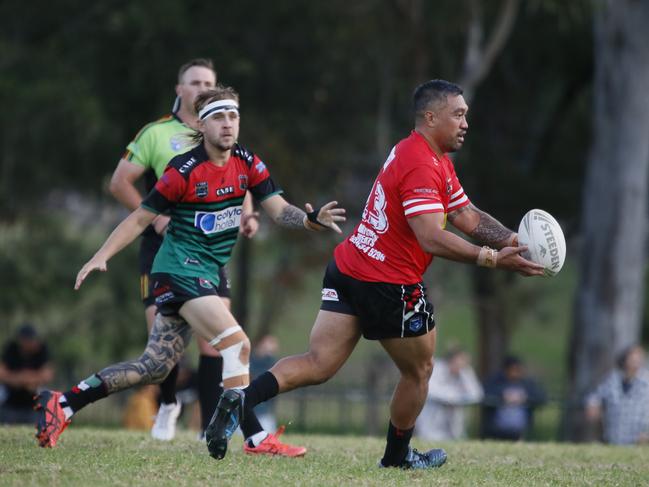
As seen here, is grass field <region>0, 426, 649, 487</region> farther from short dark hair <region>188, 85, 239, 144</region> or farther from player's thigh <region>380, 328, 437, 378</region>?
short dark hair <region>188, 85, 239, 144</region>

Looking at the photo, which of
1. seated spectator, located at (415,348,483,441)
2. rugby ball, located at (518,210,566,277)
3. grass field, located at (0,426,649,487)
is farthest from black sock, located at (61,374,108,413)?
seated spectator, located at (415,348,483,441)

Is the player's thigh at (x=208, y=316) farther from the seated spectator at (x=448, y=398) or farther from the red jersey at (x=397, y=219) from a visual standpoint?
the seated spectator at (x=448, y=398)

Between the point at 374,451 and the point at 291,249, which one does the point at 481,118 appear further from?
the point at 374,451

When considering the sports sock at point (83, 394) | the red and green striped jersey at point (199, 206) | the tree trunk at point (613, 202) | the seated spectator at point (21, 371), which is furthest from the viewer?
the tree trunk at point (613, 202)

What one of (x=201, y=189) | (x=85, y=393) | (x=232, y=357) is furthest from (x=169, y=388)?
Result: (x=201, y=189)

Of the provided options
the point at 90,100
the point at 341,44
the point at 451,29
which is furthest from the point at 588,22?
the point at 90,100

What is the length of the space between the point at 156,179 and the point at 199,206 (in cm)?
134

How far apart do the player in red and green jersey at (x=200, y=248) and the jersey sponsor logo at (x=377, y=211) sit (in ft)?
1.12

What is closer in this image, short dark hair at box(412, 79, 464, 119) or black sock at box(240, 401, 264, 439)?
short dark hair at box(412, 79, 464, 119)

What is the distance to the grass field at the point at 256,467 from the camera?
19.9 ft

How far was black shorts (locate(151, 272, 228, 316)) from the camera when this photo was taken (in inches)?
277

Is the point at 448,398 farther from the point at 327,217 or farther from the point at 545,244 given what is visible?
the point at 545,244

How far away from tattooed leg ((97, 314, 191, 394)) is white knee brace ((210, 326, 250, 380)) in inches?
19.4

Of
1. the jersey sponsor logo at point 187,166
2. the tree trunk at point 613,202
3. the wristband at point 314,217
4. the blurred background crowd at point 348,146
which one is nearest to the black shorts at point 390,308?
the wristband at point 314,217
